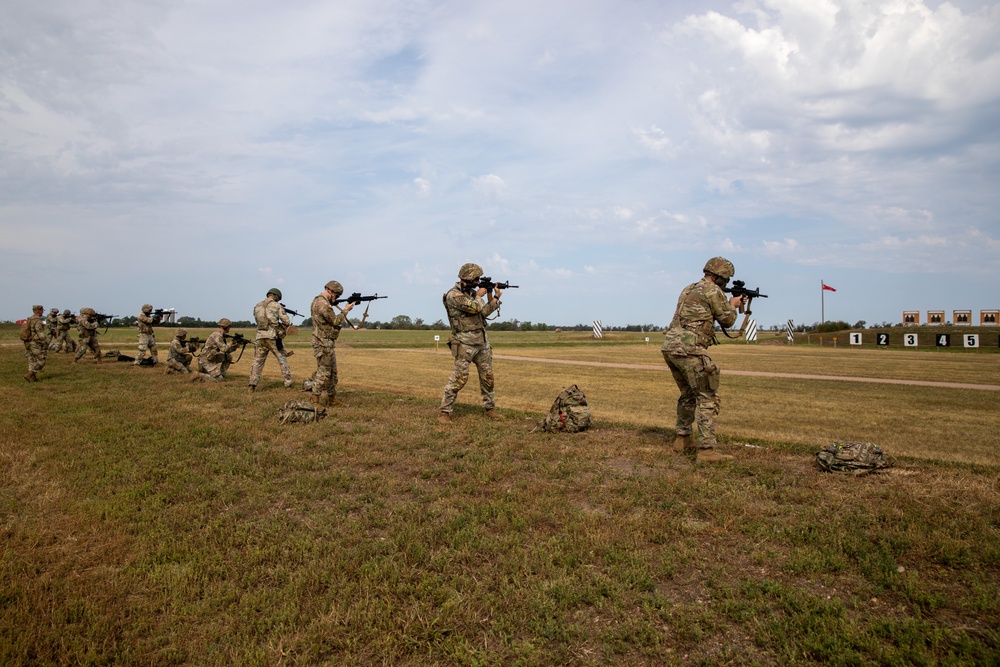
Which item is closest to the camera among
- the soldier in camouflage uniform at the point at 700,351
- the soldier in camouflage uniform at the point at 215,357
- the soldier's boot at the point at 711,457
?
the soldier's boot at the point at 711,457

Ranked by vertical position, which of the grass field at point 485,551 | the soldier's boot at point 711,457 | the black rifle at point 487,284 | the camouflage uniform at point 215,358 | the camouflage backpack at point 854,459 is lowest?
the grass field at point 485,551

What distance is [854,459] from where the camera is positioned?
24.6ft

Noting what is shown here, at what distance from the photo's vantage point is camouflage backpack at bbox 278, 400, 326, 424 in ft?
39.1

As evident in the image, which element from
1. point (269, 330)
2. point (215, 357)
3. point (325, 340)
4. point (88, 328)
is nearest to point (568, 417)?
point (325, 340)

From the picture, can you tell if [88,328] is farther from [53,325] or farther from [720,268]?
[720,268]

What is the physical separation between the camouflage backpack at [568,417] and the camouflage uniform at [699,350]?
199 cm

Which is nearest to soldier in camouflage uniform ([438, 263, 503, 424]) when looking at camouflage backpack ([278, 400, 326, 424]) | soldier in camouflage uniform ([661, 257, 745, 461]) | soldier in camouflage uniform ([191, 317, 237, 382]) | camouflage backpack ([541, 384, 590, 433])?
camouflage backpack ([541, 384, 590, 433])

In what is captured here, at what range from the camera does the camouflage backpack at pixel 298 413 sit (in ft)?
39.1

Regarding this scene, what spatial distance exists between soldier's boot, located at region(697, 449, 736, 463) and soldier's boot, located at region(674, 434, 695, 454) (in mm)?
504

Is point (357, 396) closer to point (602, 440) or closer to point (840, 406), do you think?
point (602, 440)

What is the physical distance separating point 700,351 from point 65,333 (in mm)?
40439

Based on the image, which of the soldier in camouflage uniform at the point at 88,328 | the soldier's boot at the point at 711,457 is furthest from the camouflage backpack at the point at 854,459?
the soldier in camouflage uniform at the point at 88,328

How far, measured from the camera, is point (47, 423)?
40.6ft

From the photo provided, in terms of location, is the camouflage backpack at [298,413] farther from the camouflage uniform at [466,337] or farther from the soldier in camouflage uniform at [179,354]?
the soldier in camouflage uniform at [179,354]
